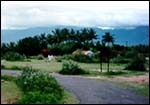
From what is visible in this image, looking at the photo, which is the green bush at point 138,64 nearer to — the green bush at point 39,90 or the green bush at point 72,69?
the green bush at point 72,69

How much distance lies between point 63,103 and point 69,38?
94.4 meters

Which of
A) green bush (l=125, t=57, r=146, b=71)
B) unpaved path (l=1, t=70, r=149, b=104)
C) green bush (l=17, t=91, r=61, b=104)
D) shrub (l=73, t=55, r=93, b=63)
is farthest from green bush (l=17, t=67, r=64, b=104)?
shrub (l=73, t=55, r=93, b=63)

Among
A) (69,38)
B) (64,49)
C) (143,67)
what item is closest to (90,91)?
(143,67)

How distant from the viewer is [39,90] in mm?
19953

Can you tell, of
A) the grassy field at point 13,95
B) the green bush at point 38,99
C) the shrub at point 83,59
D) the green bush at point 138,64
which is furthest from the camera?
the shrub at point 83,59

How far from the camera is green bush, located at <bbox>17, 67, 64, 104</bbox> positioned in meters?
17.4

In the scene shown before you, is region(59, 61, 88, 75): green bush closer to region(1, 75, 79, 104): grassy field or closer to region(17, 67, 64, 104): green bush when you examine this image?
region(17, 67, 64, 104): green bush

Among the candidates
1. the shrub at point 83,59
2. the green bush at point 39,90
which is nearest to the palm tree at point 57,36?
the shrub at point 83,59

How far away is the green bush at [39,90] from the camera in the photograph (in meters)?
17.4

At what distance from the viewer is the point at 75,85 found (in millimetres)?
25344

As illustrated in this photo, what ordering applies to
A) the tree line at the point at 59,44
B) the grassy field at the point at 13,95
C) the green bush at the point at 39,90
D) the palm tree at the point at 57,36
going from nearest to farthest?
the green bush at the point at 39,90 < the grassy field at the point at 13,95 < the tree line at the point at 59,44 < the palm tree at the point at 57,36

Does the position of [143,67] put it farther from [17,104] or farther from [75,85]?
[17,104]

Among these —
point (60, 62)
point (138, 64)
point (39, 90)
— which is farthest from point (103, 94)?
point (60, 62)

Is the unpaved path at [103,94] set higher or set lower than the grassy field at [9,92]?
lower
